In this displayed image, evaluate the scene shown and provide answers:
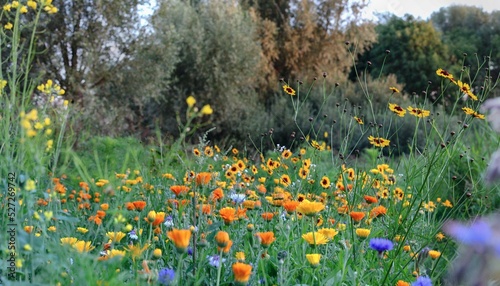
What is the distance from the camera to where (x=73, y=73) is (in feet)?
29.4

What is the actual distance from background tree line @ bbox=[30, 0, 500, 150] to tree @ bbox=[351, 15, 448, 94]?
Answer: 58 cm

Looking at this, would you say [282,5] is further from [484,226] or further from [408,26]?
[484,226]

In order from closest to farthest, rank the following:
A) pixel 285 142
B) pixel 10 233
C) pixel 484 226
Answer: pixel 484 226, pixel 10 233, pixel 285 142

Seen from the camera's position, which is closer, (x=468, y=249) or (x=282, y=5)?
(x=468, y=249)

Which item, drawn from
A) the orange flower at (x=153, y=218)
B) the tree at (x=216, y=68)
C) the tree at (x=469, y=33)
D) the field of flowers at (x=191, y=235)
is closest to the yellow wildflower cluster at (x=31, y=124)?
the field of flowers at (x=191, y=235)

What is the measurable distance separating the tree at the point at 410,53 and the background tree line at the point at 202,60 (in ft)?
1.89

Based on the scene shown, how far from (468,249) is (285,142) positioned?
38.4 feet

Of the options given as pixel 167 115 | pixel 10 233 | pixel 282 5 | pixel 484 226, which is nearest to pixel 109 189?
pixel 10 233

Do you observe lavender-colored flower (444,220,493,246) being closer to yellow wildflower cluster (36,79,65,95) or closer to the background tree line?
yellow wildflower cluster (36,79,65,95)

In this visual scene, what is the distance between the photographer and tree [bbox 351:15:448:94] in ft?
72.4

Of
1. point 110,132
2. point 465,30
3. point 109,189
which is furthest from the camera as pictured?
point 465,30

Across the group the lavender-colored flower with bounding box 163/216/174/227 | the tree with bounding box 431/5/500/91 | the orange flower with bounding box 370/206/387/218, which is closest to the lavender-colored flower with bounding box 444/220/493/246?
the lavender-colored flower with bounding box 163/216/174/227

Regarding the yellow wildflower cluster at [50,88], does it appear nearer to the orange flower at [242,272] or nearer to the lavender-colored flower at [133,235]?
the lavender-colored flower at [133,235]

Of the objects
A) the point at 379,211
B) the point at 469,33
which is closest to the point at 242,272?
the point at 379,211
